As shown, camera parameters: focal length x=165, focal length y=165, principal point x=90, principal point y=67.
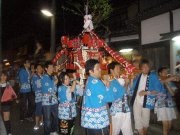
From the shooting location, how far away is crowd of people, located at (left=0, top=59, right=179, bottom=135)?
121 inches

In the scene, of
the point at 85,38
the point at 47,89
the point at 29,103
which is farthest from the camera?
the point at 85,38

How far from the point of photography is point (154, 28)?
7.07m

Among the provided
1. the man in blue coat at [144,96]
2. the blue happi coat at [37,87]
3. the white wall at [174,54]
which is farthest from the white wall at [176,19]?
the blue happi coat at [37,87]

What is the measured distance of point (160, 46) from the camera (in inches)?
267

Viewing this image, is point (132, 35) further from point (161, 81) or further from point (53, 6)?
point (161, 81)

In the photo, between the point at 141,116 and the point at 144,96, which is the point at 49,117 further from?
the point at 144,96

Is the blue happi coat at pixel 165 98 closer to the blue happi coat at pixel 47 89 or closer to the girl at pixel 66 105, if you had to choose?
the girl at pixel 66 105

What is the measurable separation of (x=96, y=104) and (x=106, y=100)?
200mm

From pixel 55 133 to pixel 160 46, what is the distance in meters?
5.21

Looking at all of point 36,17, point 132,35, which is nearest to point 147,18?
point 132,35

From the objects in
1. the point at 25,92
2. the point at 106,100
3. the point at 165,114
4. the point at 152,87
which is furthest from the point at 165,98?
the point at 25,92

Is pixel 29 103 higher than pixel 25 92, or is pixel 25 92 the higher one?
pixel 25 92

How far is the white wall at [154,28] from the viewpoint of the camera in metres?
6.59

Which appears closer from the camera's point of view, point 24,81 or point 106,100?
point 106,100
